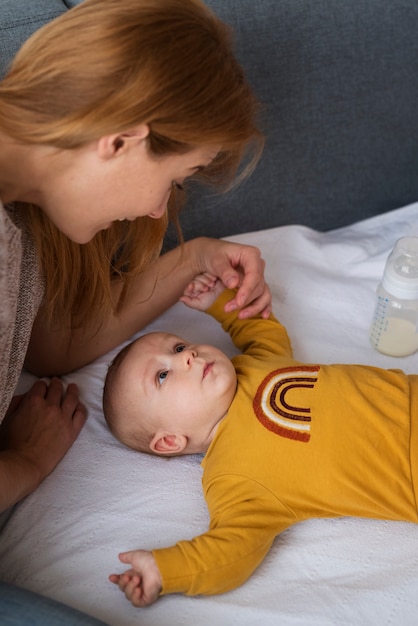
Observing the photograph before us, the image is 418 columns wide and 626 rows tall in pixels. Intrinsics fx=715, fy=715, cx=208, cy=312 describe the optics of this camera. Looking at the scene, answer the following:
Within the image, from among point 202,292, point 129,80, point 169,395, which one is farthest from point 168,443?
point 129,80

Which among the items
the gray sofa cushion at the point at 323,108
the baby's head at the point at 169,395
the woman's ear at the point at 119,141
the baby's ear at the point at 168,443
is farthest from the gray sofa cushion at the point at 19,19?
the baby's ear at the point at 168,443

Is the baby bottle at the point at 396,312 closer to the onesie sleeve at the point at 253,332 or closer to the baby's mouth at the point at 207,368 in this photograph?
the onesie sleeve at the point at 253,332

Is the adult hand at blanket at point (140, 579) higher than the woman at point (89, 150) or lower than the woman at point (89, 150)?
lower

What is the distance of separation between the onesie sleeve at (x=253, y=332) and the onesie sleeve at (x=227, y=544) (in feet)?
0.95

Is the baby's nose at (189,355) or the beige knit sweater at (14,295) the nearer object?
the beige knit sweater at (14,295)

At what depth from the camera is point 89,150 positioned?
912 millimetres

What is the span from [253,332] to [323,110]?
21.7 inches

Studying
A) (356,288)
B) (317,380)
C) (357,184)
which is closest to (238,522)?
(317,380)

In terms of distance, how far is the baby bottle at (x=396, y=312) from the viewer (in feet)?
4.27

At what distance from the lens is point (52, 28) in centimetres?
91

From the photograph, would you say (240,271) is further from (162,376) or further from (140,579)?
(140,579)

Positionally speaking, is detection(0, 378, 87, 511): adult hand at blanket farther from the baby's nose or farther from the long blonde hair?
the long blonde hair

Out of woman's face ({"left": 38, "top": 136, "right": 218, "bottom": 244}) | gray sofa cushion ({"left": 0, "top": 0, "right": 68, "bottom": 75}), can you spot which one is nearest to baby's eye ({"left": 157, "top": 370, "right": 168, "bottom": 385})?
woman's face ({"left": 38, "top": 136, "right": 218, "bottom": 244})

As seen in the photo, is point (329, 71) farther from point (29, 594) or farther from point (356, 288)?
point (29, 594)
